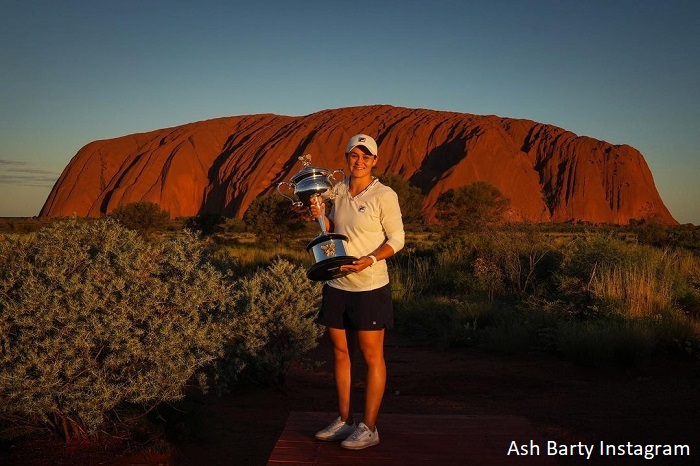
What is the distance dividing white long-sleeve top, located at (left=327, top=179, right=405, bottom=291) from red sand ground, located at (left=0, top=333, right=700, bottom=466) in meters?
2.34

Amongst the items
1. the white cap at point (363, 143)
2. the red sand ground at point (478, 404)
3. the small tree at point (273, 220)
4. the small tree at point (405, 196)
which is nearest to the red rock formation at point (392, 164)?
the small tree at point (405, 196)

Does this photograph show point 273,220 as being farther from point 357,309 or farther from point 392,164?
point 392,164

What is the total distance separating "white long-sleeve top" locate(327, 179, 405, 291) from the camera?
3604 millimetres

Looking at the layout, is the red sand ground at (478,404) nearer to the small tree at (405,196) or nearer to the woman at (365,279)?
the woman at (365,279)

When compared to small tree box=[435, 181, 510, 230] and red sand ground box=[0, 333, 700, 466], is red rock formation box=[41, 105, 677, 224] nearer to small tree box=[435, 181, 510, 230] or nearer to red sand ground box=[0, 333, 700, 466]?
small tree box=[435, 181, 510, 230]

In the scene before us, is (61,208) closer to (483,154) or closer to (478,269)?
(483,154)

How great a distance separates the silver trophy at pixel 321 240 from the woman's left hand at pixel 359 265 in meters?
0.03

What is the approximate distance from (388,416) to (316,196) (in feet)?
5.33

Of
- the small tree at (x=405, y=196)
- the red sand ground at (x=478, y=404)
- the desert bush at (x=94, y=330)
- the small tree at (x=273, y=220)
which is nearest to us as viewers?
the desert bush at (x=94, y=330)

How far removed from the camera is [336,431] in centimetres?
376

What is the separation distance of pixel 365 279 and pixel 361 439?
93 centimetres

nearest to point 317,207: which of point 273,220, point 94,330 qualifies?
point 94,330

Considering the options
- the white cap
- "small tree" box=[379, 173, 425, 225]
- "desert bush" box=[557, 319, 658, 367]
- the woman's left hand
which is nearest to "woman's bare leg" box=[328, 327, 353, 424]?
the woman's left hand

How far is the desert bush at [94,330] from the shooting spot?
14.5ft
